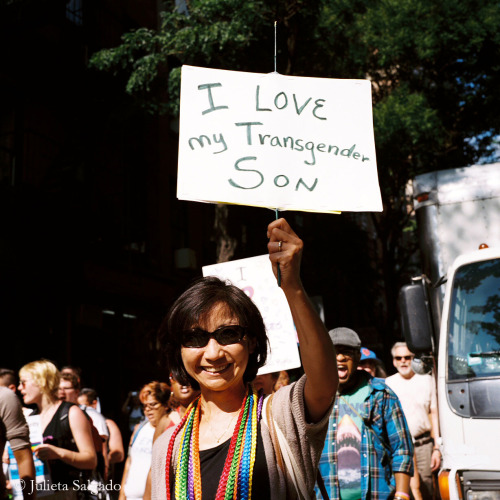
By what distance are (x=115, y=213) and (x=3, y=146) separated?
3.15 meters

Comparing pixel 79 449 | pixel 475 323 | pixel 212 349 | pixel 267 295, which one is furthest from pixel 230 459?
pixel 79 449

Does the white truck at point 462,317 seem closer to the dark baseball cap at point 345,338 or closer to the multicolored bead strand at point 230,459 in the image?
the dark baseball cap at point 345,338

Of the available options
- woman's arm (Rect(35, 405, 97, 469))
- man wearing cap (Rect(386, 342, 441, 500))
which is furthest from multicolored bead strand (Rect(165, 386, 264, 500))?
man wearing cap (Rect(386, 342, 441, 500))

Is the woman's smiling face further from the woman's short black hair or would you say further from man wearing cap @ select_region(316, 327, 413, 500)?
man wearing cap @ select_region(316, 327, 413, 500)

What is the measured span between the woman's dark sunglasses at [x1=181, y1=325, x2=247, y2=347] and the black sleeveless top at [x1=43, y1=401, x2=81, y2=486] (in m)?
3.38

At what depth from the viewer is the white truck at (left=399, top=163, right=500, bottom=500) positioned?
4.47m

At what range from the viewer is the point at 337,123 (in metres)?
2.98

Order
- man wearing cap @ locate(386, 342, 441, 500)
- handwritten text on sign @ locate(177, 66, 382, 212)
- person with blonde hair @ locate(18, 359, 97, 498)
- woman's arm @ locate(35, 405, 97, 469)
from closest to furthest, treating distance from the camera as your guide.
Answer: handwritten text on sign @ locate(177, 66, 382, 212), woman's arm @ locate(35, 405, 97, 469), person with blonde hair @ locate(18, 359, 97, 498), man wearing cap @ locate(386, 342, 441, 500)

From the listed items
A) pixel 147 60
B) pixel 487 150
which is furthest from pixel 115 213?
pixel 487 150

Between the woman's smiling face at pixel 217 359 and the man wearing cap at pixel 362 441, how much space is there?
2.28m

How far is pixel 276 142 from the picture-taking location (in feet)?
9.55

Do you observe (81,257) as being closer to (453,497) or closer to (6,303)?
(6,303)

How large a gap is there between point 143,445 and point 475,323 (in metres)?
3.17

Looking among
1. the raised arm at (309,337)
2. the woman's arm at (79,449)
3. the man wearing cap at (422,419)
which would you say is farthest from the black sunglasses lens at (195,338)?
the man wearing cap at (422,419)
